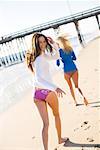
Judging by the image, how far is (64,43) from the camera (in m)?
6.89

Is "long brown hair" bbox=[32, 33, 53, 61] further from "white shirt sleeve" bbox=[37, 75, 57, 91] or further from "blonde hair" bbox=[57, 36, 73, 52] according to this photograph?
"blonde hair" bbox=[57, 36, 73, 52]

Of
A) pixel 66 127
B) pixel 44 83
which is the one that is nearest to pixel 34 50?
pixel 44 83

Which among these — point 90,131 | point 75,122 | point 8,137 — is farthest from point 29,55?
point 8,137

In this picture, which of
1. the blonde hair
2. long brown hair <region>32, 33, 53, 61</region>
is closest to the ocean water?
the blonde hair

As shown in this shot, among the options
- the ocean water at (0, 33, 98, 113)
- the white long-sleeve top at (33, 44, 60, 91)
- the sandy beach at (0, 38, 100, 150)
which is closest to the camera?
the white long-sleeve top at (33, 44, 60, 91)

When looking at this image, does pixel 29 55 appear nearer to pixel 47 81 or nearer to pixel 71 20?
pixel 47 81

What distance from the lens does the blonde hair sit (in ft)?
22.2

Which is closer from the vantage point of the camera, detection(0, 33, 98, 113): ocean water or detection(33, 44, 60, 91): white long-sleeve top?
detection(33, 44, 60, 91): white long-sleeve top

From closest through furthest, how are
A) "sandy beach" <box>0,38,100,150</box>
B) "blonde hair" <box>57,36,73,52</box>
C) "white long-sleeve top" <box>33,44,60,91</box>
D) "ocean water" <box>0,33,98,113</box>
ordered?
1. "white long-sleeve top" <box>33,44,60,91</box>
2. "sandy beach" <box>0,38,100,150</box>
3. "blonde hair" <box>57,36,73,52</box>
4. "ocean water" <box>0,33,98,113</box>

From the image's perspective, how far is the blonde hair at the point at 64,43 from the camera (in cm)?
677

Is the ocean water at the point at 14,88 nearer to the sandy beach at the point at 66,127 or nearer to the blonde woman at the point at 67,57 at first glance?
the sandy beach at the point at 66,127

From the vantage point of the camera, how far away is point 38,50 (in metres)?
4.73

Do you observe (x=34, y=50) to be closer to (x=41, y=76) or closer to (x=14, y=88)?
(x=41, y=76)

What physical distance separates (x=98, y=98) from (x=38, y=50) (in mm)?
2686
